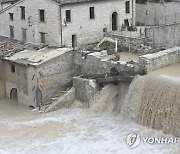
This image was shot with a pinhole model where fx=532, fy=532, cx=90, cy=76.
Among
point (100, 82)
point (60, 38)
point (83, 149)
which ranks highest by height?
point (60, 38)

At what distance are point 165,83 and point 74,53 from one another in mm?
9426

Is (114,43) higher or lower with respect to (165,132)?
higher

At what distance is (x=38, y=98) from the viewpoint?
40500 mm

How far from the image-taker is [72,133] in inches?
1363

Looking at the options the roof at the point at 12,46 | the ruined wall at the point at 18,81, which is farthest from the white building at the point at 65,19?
the ruined wall at the point at 18,81

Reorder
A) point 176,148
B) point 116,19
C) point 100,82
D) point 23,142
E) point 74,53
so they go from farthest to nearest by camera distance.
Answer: point 116,19 < point 74,53 < point 100,82 < point 23,142 < point 176,148

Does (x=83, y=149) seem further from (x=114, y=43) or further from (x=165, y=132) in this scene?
(x=114, y=43)

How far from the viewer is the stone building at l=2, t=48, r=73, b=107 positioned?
4019 centimetres

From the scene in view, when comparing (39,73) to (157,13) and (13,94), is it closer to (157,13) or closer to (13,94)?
(13,94)

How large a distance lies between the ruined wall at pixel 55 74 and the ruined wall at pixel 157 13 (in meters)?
11.2

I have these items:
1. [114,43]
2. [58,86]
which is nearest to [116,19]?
[114,43]

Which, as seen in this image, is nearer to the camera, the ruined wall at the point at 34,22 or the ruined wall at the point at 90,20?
the ruined wall at the point at 34,22

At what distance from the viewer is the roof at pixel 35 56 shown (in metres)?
40.2

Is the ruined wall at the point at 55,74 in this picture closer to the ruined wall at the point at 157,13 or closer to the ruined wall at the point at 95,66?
the ruined wall at the point at 95,66
